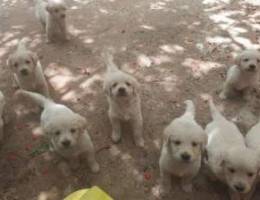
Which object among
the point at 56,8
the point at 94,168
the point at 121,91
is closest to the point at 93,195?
the point at 121,91

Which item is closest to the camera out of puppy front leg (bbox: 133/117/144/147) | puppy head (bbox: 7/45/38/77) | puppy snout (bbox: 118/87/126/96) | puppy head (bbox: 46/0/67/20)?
puppy snout (bbox: 118/87/126/96)

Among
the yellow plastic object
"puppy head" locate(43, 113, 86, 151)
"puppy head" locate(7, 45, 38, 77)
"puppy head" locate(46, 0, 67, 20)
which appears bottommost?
"puppy head" locate(43, 113, 86, 151)

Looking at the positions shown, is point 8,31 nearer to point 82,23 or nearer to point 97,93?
point 82,23

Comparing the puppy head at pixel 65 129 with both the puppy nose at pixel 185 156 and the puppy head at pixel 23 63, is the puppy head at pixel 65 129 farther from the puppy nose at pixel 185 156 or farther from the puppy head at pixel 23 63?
the puppy head at pixel 23 63

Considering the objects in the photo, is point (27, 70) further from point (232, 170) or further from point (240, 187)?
point (240, 187)

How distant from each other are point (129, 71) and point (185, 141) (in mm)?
2511

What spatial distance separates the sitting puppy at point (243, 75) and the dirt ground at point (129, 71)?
0.54ft

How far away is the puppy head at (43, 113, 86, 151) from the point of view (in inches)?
152

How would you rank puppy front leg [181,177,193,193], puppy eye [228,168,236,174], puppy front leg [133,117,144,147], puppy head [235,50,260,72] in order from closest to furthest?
puppy eye [228,168,236,174], puppy front leg [181,177,193,193], puppy front leg [133,117,144,147], puppy head [235,50,260,72]

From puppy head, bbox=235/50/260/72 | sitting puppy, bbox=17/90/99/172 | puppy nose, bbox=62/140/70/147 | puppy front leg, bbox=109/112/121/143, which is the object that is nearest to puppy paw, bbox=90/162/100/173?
sitting puppy, bbox=17/90/99/172

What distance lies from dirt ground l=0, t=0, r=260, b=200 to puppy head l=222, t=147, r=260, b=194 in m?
0.57

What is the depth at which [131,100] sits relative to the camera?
14.3 ft

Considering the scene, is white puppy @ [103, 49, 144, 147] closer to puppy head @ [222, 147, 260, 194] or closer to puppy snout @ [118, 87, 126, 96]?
puppy snout @ [118, 87, 126, 96]

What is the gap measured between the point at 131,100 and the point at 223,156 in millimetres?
1286
